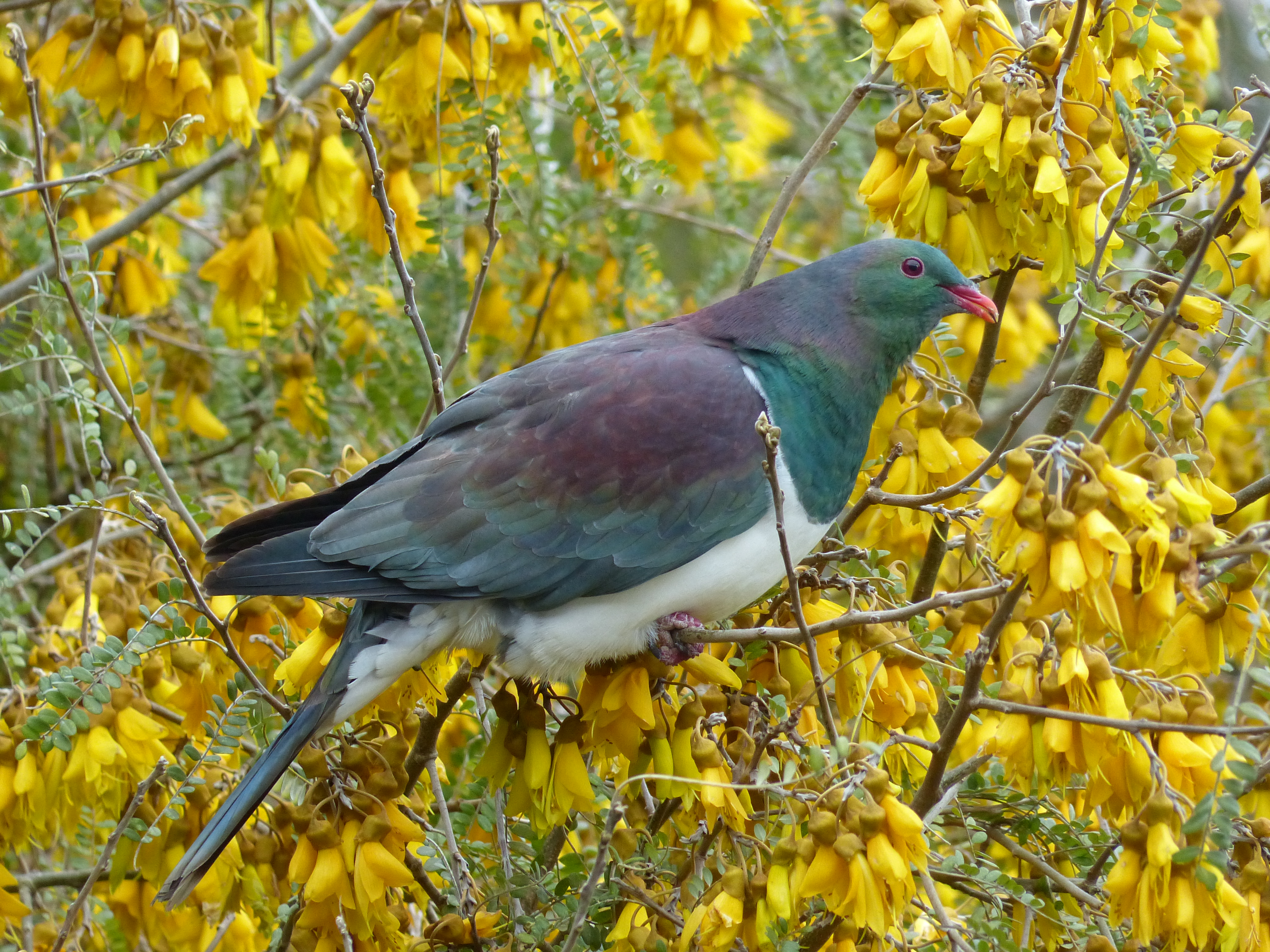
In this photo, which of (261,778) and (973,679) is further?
(261,778)

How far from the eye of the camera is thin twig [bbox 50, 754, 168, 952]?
1945 millimetres

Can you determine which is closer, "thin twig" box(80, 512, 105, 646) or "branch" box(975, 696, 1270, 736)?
"branch" box(975, 696, 1270, 736)

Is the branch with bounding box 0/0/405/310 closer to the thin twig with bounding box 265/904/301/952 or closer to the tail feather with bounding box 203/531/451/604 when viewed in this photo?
the tail feather with bounding box 203/531/451/604

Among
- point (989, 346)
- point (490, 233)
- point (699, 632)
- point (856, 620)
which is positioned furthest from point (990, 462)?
point (490, 233)

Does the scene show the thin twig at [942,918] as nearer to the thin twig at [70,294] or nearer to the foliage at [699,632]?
the foliage at [699,632]

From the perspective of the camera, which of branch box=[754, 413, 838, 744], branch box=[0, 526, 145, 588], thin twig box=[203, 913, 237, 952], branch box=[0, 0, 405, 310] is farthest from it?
branch box=[0, 0, 405, 310]

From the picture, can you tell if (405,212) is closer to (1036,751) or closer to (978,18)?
(978,18)

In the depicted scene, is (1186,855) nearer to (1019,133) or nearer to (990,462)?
(990,462)

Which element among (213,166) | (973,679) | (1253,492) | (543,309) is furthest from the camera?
(543,309)

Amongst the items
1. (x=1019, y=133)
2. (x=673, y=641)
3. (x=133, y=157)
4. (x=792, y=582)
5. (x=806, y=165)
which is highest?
(x=133, y=157)

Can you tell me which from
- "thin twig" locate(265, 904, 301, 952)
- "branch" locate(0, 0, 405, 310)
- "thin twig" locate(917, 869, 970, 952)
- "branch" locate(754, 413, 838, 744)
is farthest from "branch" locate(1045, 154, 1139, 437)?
"branch" locate(0, 0, 405, 310)

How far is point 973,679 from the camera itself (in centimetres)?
163

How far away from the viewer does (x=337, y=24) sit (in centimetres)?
315

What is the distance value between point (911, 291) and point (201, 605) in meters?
1.34
